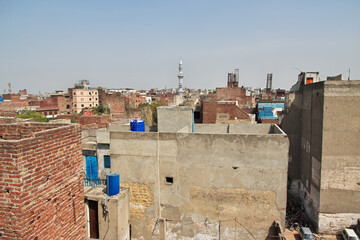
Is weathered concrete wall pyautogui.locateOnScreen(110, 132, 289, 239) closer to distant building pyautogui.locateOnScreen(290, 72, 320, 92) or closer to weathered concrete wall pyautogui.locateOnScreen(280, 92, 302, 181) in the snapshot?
weathered concrete wall pyautogui.locateOnScreen(280, 92, 302, 181)

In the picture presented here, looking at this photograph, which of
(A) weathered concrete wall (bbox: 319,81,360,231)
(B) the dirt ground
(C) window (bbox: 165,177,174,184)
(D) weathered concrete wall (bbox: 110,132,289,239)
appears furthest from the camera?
(B) the dirt ground

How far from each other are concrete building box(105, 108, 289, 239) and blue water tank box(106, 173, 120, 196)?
2.09 m

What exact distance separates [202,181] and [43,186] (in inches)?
275

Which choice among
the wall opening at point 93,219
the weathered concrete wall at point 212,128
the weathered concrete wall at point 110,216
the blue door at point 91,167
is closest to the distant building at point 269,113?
the weathered concrete wall at point 212,128

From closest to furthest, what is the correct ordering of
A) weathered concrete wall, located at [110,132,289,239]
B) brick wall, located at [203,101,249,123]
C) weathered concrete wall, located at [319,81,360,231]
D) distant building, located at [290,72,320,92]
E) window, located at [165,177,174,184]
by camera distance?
weathered concrete wall, located at [110,132,289,239], window, located at [165,177,174,184], weathered concrete wall, located at [319,81,360,231], distant building, located at [290,72,320,92], brick wall, located at [203,101,249,123]

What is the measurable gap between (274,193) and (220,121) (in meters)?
12.6

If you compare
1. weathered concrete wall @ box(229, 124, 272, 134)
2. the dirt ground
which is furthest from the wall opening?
the dirt ground

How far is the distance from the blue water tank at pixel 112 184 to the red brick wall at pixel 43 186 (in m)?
3.24

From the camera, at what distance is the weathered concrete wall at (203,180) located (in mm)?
9375

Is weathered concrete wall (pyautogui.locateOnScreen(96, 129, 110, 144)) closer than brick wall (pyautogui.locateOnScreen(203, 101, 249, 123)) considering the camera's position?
Yes

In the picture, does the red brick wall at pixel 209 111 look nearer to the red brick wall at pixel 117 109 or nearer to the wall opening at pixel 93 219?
the wall opening at pixel 93 219

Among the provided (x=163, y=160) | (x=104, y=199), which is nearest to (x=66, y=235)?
(x=104, y=199)

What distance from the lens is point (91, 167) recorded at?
43.9ft

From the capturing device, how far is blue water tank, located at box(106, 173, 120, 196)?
8.12 meters
